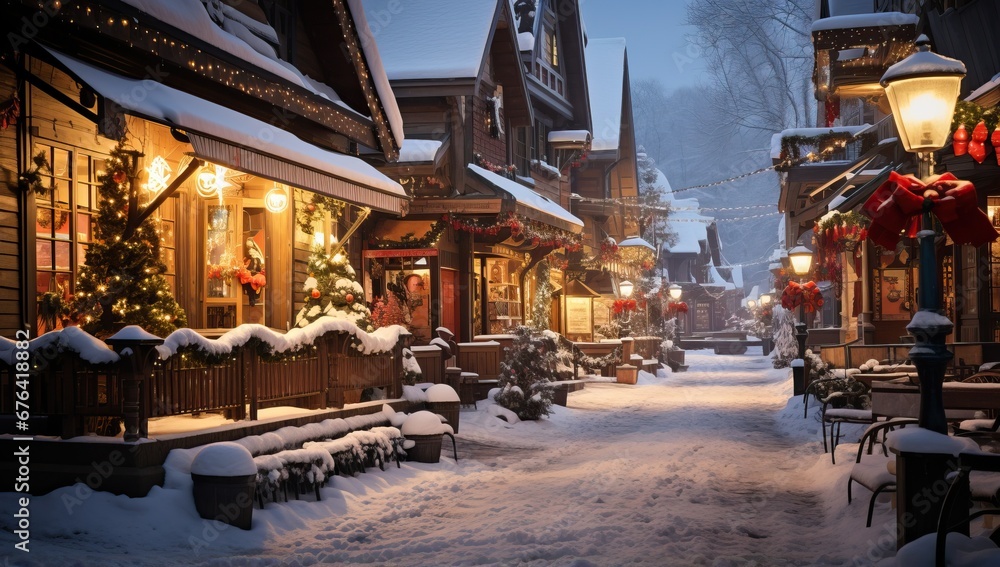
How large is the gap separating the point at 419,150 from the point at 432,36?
4.47 meters

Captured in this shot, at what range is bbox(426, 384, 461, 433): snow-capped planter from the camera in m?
14.7

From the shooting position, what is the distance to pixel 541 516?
924 cm

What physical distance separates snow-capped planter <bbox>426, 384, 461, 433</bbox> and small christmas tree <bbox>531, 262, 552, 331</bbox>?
12.7 m

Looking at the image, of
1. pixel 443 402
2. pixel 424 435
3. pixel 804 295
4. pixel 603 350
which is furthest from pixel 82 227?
→ pixel 603 350

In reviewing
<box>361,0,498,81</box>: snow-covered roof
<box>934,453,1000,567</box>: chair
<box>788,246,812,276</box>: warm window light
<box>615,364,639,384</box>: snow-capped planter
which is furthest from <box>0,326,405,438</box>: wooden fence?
<box>615,364,639,384</box>: snow-capped planter

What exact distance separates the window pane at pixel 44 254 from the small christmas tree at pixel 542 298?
17877 mm

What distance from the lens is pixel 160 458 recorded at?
8.55 meters

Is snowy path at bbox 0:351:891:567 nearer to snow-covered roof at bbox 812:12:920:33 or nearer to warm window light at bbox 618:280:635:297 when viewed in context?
snow-covered roof at bbox 812:12:920:33

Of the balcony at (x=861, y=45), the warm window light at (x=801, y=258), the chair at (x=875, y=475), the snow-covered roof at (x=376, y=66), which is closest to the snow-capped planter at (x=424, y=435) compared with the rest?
the snow-covered roof at (x=376, y=66)

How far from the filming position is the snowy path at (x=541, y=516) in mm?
7617

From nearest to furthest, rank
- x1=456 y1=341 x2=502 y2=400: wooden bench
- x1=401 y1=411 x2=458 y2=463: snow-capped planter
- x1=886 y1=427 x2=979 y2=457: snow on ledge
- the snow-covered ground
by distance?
x1=886 y1=427 x2=979 y2=457: snow on ledge → the snow-covered ground → x1=401 y1=411 x2=458 y2=463: snow-capped planter → x1=456 y1=341 x2=502 y2=400: wooden bench

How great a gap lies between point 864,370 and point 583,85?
20.1 m

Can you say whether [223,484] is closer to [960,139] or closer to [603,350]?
[960,139]

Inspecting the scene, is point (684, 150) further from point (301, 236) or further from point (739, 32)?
point (301, 236)
